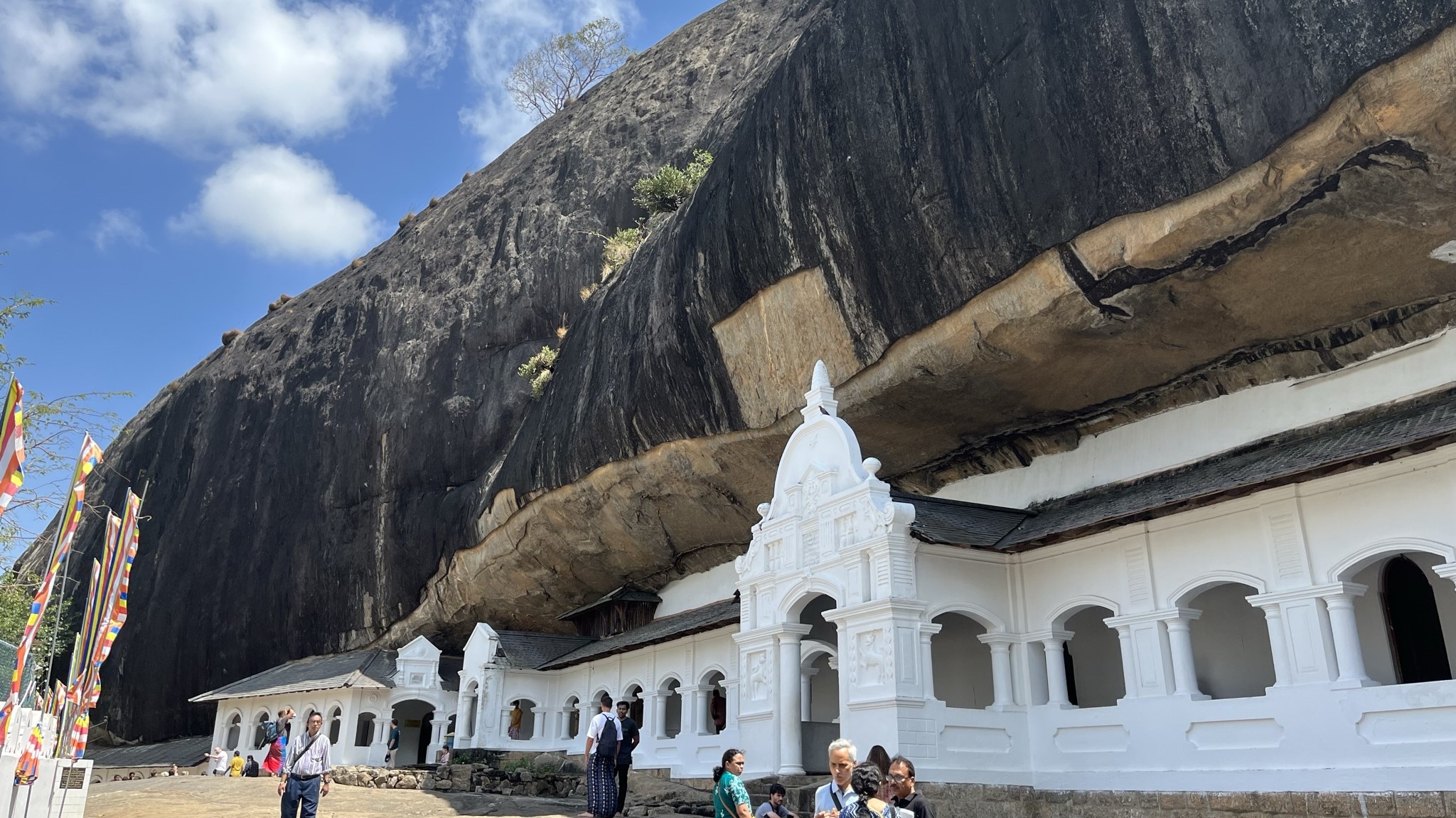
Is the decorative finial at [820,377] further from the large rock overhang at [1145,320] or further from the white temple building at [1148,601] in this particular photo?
the large rock overhang at [1145,320]

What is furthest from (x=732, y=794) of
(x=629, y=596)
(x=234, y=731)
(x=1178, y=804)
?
(x=234, y=731)

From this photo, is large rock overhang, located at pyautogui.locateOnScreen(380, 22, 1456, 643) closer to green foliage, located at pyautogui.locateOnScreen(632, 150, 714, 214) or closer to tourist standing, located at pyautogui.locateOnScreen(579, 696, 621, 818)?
tourist standing, located at pyautogui.locateOnScreen(579, 696, 621, 818)

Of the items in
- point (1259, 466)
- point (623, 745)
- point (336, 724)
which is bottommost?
point (623, 745)

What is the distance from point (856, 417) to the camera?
19250 millimetres

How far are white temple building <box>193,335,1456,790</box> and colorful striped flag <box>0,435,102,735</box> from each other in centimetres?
968

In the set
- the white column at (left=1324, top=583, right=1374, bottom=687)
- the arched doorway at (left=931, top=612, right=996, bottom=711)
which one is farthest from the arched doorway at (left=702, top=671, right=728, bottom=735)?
the white column at (left=1324, top=583, right=1374, bottom=687)

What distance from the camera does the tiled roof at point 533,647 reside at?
28.8 m

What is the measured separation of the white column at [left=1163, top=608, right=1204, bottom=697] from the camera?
13.2m

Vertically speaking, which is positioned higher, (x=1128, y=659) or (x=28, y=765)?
(x=1128, y=659)

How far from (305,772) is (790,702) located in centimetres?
824

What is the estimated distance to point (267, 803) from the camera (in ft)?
56.9

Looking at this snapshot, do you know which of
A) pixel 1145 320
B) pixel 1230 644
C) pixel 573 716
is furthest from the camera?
pixel 573 716

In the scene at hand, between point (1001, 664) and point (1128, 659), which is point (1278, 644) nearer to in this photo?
point (1128, 659)

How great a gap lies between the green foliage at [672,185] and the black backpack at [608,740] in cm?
1972
